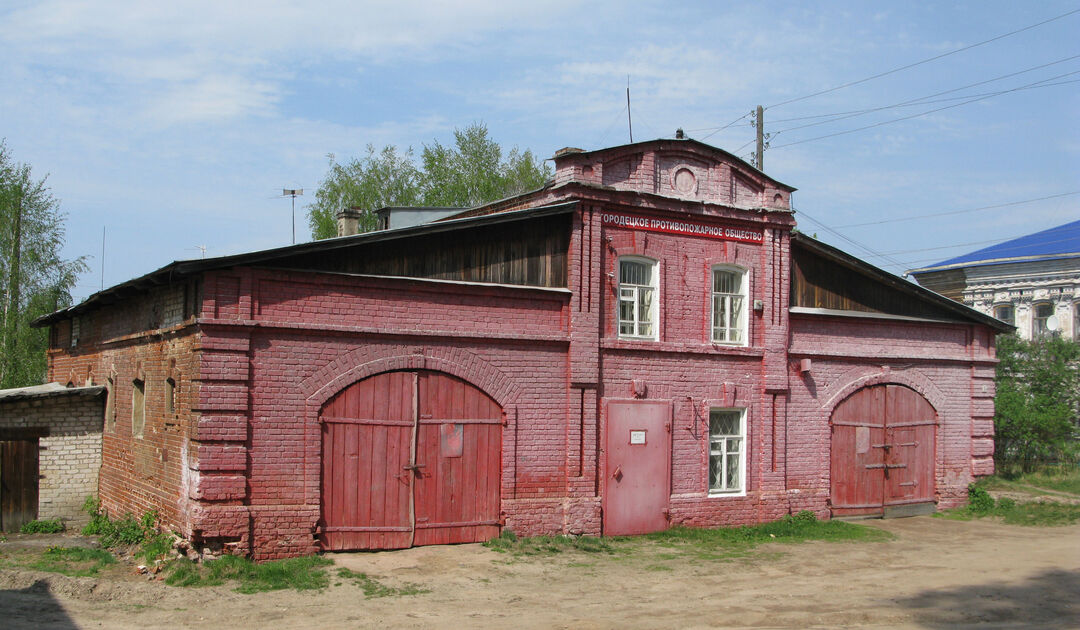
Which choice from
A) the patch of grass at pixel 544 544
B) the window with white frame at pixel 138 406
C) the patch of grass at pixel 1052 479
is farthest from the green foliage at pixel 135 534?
the patch of grass at pixel 1052 479

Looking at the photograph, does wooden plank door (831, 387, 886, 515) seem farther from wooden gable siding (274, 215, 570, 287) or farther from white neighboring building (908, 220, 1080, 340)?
white neighboring building (908, 220, 1080, 340)

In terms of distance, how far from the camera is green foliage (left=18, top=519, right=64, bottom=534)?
48.3 ft

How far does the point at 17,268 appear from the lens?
25969mm

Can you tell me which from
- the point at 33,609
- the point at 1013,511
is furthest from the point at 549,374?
the point at 1013,511

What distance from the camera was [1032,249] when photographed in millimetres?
31219

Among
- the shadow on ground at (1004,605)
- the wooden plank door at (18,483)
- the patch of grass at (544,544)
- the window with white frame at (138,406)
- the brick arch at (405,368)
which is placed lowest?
the shadow on ground at (1004,605)

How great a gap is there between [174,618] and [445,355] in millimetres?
5038

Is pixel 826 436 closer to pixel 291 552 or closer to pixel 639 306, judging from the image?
pixel 639 306

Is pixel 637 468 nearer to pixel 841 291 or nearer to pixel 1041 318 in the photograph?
pixel 841 291

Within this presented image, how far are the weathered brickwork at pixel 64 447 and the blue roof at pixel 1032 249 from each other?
88.6 ft

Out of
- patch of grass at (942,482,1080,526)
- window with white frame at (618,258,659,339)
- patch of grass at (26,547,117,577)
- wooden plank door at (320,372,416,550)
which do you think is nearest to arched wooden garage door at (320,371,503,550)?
wooden plank door at (320,372,416,550)

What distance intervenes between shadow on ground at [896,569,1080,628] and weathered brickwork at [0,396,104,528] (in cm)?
1300

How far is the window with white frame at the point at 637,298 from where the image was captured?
1498cm

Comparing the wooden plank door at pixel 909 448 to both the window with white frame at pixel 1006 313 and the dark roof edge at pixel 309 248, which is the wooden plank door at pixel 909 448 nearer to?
the dark roof edge at pixel 309 248
